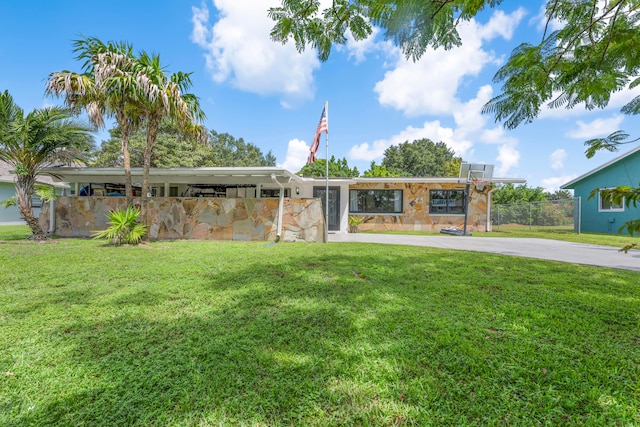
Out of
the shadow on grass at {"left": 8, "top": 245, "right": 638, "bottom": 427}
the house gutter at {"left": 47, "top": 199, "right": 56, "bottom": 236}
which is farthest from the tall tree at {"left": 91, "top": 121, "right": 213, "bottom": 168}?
the shadow on grass at {"left": 8, "top": 245, "right": 638, "bottom": 427}

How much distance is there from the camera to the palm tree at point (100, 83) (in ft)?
23.8

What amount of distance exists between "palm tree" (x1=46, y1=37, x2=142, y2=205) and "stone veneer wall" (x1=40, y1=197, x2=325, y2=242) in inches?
93.9

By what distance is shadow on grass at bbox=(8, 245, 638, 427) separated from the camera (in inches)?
66.4

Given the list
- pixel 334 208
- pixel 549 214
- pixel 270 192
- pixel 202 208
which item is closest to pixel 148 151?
pixel 202 208

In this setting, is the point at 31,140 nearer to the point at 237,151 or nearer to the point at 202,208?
the point at 202,208

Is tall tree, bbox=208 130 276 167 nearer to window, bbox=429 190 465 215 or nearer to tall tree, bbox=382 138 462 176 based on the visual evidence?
tall tree, bbox=382 138 462 176

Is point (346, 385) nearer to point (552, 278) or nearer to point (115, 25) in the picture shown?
point (552, 278)

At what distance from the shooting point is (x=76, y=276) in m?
4.58

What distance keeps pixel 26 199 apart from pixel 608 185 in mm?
23974

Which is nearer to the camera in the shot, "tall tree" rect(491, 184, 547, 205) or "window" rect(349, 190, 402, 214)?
"window" rect(349, 190, 402, 214)

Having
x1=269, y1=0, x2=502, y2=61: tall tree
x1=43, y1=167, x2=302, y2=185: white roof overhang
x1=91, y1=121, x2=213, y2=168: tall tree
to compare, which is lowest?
x1=43, y1=167, x2=302, y2=185: white roof overhang

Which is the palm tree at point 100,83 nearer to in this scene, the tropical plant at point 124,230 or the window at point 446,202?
the tropical plant at point 124,230

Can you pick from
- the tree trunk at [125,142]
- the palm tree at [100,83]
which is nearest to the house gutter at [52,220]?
the tree trunk at [125,142]

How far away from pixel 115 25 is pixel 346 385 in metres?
13.0
